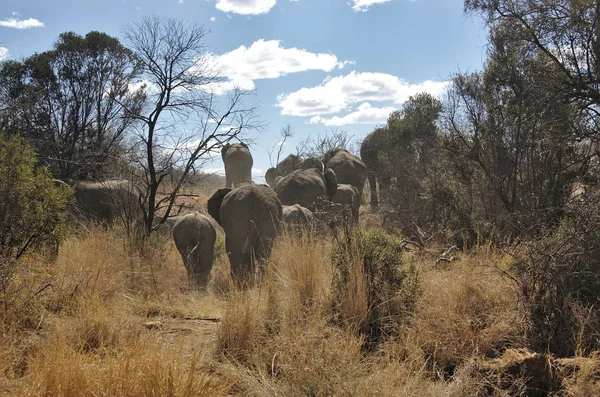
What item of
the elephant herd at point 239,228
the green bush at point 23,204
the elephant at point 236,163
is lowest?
the elephant herd at point 239,228

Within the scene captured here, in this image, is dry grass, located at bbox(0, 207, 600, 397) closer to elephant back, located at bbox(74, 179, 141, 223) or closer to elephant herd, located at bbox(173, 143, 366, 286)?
elephant herd, located at bbox(173, 143, 366, 286)

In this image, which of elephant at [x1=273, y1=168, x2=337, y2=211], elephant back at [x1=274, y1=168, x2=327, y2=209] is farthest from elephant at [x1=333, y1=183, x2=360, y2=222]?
elephant back at [x1=274, y1=168, x2=327, y2=209]

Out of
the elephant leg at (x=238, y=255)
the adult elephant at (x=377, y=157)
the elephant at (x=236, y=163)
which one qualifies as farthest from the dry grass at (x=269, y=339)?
the elephant at (x=236, y=163)

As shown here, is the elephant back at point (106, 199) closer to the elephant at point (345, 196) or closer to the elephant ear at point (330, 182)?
the elephant ear at point (330, 182)

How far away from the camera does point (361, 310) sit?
17.9ft

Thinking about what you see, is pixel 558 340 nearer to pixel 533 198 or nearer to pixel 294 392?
pixel 294 392

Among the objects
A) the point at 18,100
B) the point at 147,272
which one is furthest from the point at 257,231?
the point at 18,100

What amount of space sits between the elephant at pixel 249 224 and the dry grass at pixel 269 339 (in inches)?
87.3

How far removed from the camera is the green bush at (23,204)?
18.4 feet

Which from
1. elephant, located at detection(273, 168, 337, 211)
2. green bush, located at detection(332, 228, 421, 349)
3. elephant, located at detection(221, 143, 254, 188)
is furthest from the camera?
elephant, located at detection(221, 143, 254, 188)

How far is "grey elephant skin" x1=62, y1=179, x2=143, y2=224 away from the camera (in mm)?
12219

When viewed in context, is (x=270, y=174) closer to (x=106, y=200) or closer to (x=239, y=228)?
(x=106, y=200)


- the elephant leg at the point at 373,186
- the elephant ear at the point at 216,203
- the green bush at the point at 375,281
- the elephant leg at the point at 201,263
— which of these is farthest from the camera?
the elephant leg at the point at 373,186

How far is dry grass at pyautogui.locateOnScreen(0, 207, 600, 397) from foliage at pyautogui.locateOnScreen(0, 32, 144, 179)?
10.2m
